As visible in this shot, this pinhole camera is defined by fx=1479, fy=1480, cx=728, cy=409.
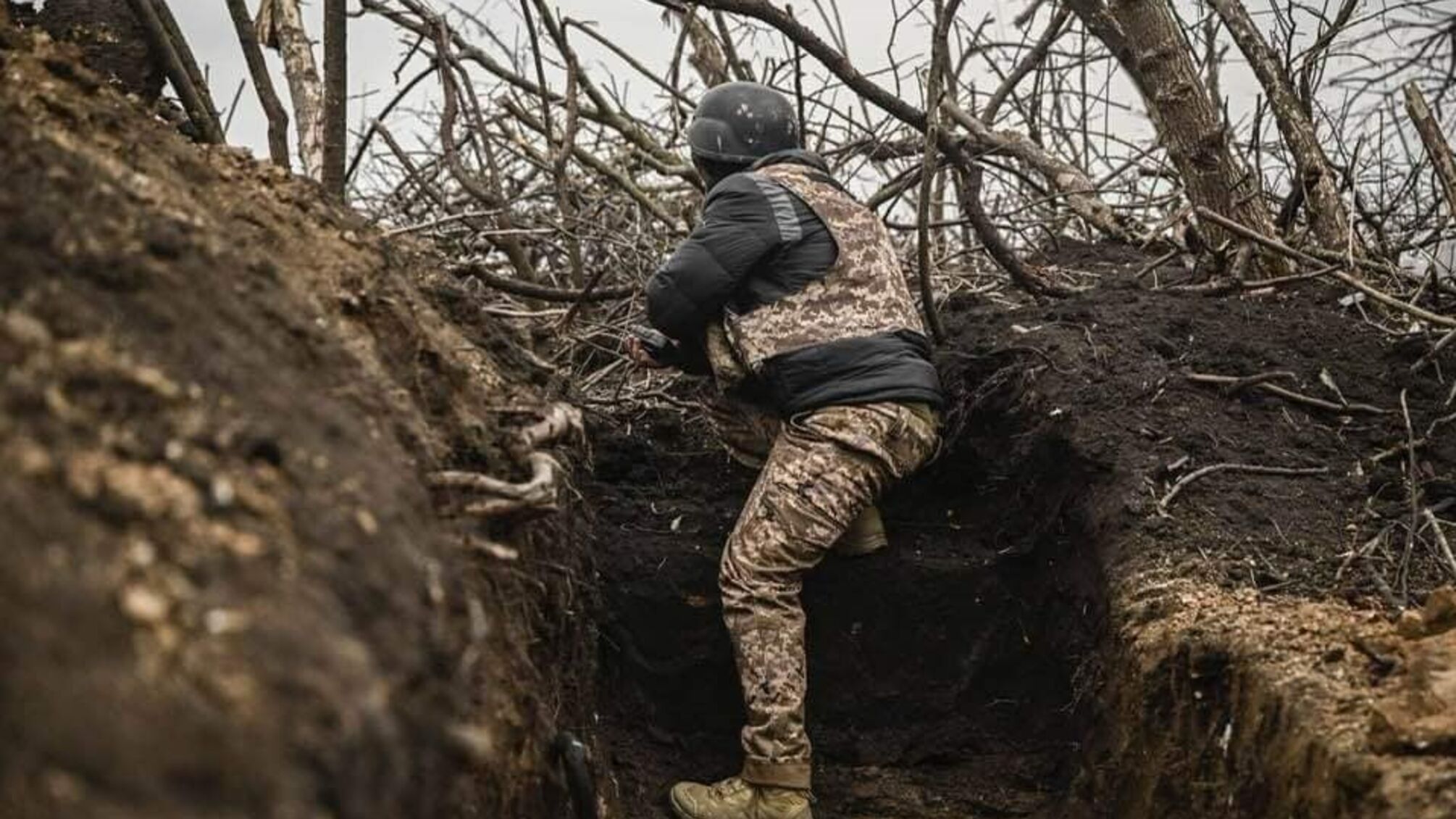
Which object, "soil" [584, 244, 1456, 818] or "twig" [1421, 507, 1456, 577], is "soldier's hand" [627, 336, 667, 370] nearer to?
"soil" [584, 244, 1456, 818]

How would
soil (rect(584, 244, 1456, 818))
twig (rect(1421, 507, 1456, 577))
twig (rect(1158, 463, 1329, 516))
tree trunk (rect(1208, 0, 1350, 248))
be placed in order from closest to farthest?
twig (rect(1421, 507, 1456, 577)) < twig (rect(1158, 463, 1329, 516)) < soil (rect(584, 244, 1456, 818)) < tree trunk (rect(1208, 0, 1350, 248))

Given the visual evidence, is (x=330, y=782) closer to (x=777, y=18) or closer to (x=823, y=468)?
(x=823, y=468)

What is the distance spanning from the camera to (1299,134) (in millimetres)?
5910

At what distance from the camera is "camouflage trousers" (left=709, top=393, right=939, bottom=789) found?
14.6ft

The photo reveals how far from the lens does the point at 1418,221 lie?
20.9 ft

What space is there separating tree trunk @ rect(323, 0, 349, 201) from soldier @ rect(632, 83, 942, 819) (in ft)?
3.56

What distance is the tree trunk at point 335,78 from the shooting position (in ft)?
14.9

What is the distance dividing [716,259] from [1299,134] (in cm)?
282

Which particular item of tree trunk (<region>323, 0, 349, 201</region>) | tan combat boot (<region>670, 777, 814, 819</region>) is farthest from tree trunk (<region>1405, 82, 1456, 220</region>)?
tree trunk (<region>323, 0, 349, 201</region>)

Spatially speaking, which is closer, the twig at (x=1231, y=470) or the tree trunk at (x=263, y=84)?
the twig at (x=1231, y=470)

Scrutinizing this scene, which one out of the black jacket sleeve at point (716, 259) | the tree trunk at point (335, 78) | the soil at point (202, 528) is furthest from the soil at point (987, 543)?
the soil at point (202, 528)

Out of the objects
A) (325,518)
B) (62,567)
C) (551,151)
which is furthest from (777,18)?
(62,567)

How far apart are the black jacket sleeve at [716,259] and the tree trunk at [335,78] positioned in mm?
1067

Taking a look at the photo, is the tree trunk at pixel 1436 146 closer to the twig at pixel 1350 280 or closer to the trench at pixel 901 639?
the twig at pixel 1350 280
